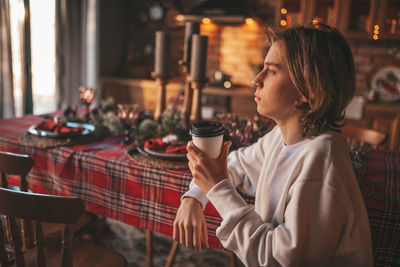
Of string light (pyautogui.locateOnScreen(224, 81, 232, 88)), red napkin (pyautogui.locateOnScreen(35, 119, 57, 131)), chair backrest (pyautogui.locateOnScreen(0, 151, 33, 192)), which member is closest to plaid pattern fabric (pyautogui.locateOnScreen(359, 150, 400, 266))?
chair backrest (pyautogui.locateOnScreen(0, 151, 33, 192))

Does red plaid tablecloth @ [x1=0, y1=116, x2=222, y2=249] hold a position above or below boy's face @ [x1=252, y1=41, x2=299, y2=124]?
below

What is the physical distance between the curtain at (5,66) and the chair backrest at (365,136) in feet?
9.93

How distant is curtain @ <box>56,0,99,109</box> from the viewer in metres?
3.89

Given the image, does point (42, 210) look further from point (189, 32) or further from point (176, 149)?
point (189, 32)

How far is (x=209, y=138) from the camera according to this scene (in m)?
0.87

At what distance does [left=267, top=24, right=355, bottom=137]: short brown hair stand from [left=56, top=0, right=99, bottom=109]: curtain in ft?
12.0

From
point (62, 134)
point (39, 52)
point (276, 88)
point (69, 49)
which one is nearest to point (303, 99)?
point (276, 88)

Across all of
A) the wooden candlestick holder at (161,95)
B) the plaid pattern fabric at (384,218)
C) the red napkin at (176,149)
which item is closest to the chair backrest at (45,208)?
the red napkin at (176,149)

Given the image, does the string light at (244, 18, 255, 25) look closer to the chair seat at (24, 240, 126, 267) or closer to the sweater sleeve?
the chair seat at (24, 240, 126, 267)

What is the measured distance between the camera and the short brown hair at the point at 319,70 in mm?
768

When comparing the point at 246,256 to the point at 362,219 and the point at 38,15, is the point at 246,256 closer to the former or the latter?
the point at 362,219

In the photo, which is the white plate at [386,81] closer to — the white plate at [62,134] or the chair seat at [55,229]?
the white plate at [62,134]

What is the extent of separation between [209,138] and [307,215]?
0.30 meters

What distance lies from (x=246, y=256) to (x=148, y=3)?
4451 mm
